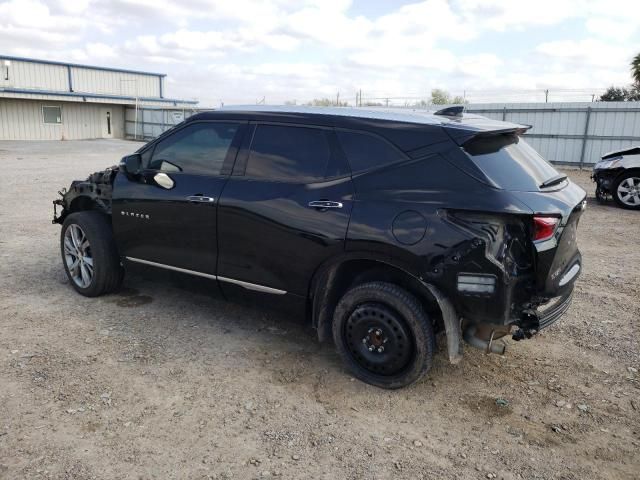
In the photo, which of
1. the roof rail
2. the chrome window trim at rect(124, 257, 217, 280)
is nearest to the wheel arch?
the chrome window trim at rect(124, 257, 217, 280)

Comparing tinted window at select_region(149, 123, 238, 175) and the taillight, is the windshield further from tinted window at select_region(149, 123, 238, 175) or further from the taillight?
tinted window at select_region(149, 123, 238, 175)

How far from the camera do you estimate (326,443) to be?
10.2 feet

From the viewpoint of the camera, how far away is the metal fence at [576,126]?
18656mm

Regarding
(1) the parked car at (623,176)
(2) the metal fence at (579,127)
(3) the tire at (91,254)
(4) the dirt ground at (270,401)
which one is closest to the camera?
(4) the dirt ground at (270,401)

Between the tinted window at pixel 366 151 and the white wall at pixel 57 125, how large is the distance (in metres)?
35.7

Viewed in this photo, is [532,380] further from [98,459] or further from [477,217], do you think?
[98,459]

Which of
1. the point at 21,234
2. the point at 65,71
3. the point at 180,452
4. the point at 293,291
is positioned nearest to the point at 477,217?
the point at 293,291

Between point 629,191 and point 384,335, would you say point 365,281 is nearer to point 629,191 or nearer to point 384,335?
point 384,335

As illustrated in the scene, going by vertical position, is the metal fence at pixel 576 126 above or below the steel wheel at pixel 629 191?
above

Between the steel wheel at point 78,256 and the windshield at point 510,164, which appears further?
the steel wheel at point 78,256

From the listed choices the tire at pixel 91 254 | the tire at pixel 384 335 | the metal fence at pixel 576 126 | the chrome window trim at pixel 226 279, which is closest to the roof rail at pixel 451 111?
the tire at pixel 384 335

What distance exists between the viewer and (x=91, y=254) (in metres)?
5.09

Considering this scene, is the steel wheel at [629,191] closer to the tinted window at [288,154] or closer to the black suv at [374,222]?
the black suv at [374,222]

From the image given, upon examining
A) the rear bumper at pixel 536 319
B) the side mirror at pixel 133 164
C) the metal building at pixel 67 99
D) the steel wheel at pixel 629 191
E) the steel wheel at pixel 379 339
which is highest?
the metal building at pixel 67 99
